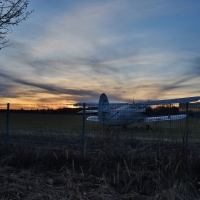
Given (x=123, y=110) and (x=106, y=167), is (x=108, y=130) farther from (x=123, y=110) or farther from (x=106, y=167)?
(x=123, y=110)

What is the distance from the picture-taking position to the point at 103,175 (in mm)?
5078

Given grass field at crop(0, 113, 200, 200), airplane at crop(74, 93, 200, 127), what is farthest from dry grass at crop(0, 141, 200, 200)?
airplane at crop(74, 93, 200, 127)

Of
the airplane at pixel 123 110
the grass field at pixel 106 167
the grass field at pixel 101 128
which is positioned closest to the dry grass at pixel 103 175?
the grass field at pixel 106 167

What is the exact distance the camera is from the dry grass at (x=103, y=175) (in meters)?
4.40

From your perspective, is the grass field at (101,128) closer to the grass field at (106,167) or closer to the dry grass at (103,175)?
the grass field at (106,167)

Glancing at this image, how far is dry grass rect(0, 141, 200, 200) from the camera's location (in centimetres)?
440

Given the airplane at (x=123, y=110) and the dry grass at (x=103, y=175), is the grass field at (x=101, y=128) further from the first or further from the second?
the dry grass at (x=103, y=175)

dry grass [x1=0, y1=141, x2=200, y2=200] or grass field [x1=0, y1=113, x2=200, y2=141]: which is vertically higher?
grass field [x1=0, y1=113, x2=200, y2=141]

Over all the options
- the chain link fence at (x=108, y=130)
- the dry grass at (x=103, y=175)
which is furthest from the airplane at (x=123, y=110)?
the dry grass at (x=103, y=175)

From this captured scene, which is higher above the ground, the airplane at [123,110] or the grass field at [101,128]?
the airplane at [123,110]

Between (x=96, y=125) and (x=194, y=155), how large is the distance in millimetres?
2787

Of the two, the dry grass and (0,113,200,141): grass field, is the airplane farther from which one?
the dry grass

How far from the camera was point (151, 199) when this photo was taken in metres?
4.12

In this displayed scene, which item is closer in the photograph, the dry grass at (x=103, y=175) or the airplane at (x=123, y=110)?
the dry grass at (x=103, y=175)
